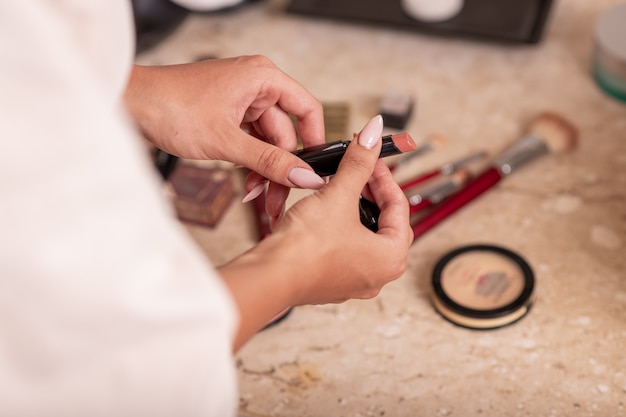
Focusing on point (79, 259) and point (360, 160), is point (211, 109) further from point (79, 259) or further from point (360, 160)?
point (79, 259)

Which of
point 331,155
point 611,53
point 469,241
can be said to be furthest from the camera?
point 611,53

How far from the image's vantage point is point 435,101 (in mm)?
893

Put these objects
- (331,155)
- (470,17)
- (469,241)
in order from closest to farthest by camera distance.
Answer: (331,155) → (469,241) → (470,17)

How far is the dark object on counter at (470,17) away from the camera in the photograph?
0.95 metres

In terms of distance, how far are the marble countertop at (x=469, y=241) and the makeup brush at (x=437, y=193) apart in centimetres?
3

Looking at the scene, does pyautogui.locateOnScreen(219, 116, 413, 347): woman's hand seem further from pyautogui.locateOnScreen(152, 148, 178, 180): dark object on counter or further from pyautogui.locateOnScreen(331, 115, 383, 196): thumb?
pyautogui.locateOnScreen(152, 148, 178, 180): dark object on counter

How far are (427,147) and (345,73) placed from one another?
0.19 metres

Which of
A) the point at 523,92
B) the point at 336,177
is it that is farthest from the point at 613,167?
the point at 336,177

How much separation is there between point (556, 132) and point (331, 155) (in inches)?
13.0

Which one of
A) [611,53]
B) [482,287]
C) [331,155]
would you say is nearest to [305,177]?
[331,155]

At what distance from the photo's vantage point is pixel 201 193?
772 mm

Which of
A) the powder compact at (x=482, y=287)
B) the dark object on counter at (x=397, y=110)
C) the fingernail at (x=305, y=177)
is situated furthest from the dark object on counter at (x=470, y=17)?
the fingernail at (x=305, y=177)

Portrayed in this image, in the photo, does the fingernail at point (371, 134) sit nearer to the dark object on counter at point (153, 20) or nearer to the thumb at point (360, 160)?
the thumb at point (360, 160)

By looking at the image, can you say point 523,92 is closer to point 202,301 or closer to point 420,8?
point 420,8
